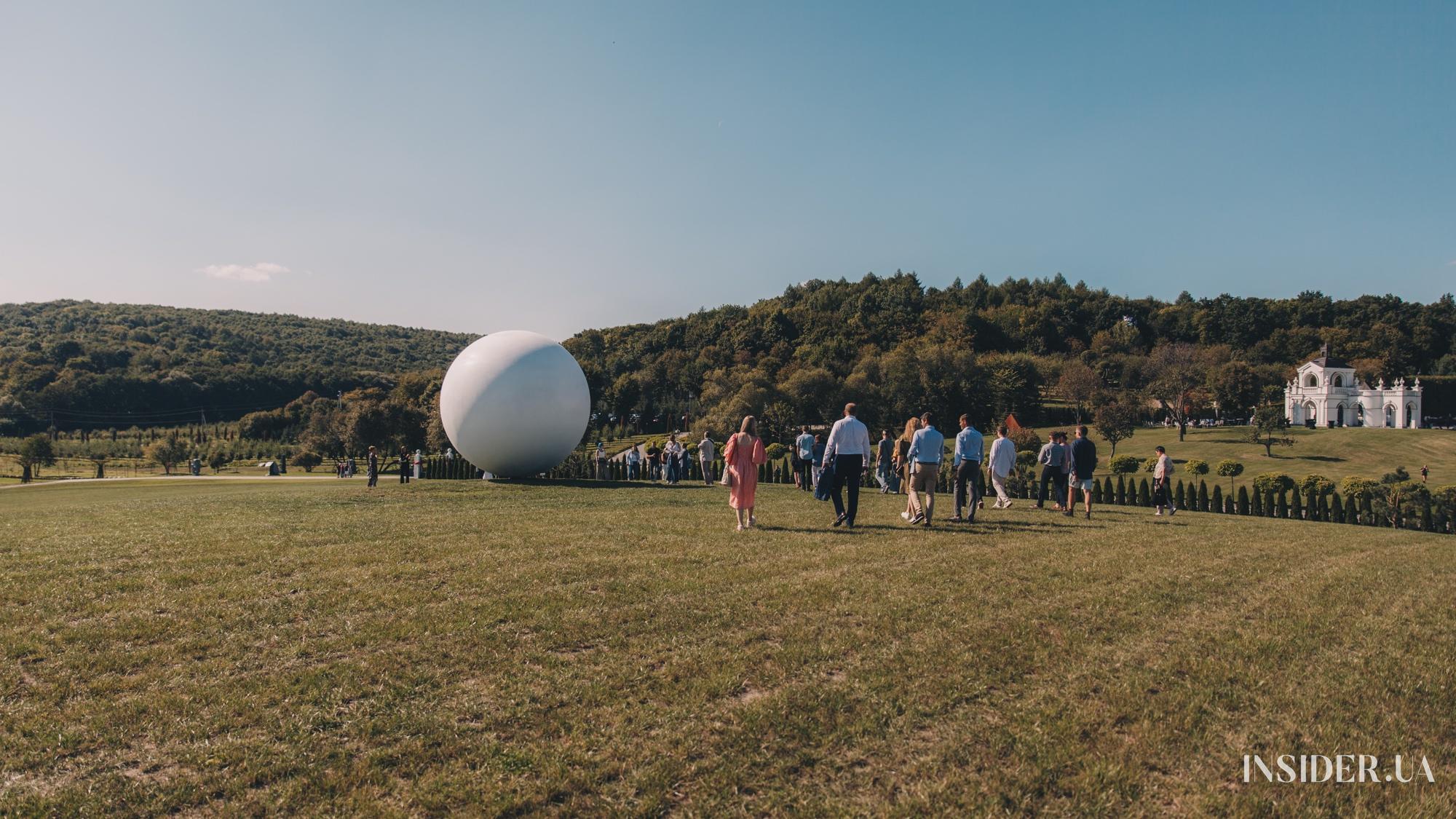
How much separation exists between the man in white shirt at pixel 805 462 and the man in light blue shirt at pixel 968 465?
7143 millimetres

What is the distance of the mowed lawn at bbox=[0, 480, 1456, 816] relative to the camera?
11.7 feet

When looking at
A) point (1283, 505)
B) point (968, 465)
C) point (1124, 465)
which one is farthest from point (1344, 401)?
point (968, 465)

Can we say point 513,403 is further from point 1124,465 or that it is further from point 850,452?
point 1124,465

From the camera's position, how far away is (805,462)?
867 inches

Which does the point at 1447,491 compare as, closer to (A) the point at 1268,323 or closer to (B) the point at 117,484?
(B) the point at 117,484

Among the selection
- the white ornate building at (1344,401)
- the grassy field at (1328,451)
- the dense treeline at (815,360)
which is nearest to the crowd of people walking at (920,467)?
the grassy field at (1328,451)

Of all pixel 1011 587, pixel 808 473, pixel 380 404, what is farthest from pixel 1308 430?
pixel 380 404

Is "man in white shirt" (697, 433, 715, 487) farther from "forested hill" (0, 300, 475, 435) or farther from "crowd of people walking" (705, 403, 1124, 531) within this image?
"forested hill" (0, 300, 475, 435)

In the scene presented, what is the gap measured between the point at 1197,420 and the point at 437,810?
334 feet

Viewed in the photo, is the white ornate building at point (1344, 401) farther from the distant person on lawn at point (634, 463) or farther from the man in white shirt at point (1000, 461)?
the man in white shirt at point (1000, 461)

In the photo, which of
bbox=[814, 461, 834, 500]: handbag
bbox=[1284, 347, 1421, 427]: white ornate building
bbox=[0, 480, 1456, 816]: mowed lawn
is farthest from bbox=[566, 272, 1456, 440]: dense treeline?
bbox=[0, 480, 1456, 816]: mowed lawn

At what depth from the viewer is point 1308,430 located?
69438 mm

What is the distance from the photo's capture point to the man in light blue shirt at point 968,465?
12992 millimetres

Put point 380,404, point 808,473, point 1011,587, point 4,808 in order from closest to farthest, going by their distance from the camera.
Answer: point 4,808
point 1011,587
point 808,473
point 380,404
